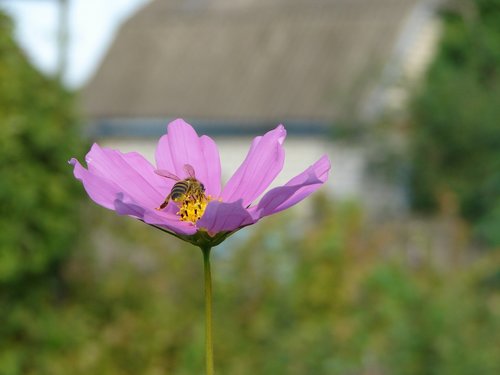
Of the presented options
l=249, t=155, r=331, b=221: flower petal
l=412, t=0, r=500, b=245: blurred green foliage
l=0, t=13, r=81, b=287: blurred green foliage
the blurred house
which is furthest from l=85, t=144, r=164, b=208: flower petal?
the blurred house

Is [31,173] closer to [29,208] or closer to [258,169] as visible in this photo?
[29,208]

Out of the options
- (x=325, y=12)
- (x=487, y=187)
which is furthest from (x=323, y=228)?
(x=325, y=12)

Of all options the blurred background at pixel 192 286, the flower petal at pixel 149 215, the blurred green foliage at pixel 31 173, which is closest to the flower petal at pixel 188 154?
the flower petal at pixel 149 215

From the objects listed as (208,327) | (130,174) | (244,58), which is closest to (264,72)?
(244,58)

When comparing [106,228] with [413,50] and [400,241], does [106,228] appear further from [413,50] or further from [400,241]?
[413,50]

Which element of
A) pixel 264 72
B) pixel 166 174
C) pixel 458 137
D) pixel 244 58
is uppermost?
pixel 244 58

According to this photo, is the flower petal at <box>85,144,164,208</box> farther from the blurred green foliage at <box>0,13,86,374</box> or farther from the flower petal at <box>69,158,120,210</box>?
the blurred green foliage at <box>0,13,86,374</box>
